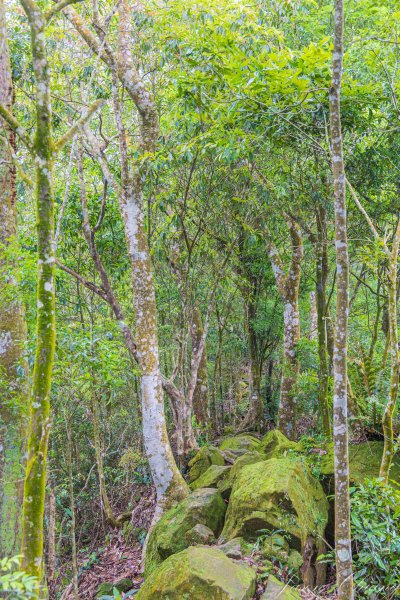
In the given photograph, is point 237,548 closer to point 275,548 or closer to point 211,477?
point 275,548

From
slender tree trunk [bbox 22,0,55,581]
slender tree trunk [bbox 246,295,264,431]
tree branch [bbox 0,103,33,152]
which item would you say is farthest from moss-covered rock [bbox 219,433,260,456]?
tree branch [bbox 0,103,33,152]

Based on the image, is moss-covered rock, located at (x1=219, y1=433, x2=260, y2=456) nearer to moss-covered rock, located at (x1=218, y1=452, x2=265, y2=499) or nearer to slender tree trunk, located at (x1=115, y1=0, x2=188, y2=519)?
moss-covered rock, located at (x1=218, y1=452, x2=265, y2=499)

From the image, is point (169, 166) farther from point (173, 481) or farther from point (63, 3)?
point (173, 481)

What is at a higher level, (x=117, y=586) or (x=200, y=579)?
(x=200, y=579)

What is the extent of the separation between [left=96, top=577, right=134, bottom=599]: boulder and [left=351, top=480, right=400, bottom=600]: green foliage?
9.53 feet

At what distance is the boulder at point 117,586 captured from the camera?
5715mm

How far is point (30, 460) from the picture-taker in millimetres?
2834

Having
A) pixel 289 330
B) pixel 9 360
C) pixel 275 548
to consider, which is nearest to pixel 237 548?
pixel 275 548

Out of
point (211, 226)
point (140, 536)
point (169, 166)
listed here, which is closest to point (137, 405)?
point (140, 536)

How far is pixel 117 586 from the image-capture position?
227 inches

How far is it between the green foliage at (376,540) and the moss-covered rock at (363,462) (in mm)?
940

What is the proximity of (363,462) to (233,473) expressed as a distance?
184 cm

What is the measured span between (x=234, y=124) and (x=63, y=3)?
3.50 metres

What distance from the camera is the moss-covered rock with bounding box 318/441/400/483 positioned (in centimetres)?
608
